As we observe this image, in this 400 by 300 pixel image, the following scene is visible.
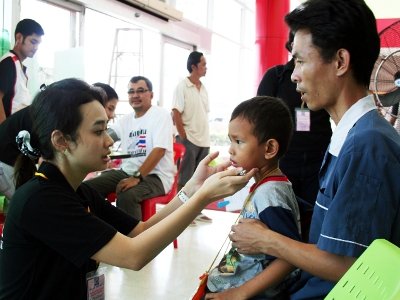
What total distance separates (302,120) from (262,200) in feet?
3.95

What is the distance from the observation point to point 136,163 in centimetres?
339

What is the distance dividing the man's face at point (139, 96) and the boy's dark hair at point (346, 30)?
242cm

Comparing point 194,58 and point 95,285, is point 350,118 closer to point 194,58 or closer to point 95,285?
point 95,285

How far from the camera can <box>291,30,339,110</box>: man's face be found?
42.0 inches

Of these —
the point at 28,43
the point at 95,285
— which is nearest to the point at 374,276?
the point at 95,285

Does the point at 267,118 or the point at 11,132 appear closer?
the point at 267,118

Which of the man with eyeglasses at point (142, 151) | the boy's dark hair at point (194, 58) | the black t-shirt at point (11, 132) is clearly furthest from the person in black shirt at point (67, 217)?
the boy's dark hair at point (194, 58)

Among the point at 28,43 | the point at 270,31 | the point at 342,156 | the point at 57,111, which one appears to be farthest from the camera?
the point at 270,31

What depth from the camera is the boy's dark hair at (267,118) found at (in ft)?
4.47

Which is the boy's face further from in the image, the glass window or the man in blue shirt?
the glass window

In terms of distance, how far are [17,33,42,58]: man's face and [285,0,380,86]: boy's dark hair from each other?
2.73 m

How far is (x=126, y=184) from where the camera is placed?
3.13m

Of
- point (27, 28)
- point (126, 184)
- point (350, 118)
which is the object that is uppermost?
point (27, 28)

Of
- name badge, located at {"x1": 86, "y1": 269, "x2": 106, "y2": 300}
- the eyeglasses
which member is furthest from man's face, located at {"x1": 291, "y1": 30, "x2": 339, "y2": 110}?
the eyeglasses
